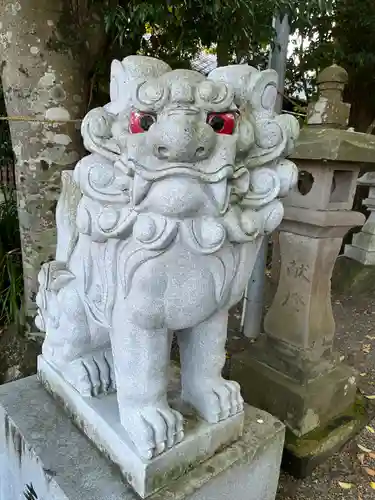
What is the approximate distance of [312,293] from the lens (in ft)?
6.15

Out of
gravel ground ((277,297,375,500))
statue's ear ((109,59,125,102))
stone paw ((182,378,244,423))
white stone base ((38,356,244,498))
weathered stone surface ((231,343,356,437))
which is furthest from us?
weathered stone surface ((231,343,356,437))

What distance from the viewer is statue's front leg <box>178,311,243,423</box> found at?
1.08 meters

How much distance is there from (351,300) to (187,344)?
3.19 m

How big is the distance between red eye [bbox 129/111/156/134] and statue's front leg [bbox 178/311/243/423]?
47 cm

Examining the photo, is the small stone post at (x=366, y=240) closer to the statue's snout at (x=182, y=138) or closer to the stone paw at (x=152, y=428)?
the stone paw at (x=152, y=428)

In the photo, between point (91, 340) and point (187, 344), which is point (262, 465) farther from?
point (91, 340)

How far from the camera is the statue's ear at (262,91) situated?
3.09ft

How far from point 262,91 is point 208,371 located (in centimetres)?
71

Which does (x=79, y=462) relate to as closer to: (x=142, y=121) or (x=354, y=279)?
(x=142, y=121)

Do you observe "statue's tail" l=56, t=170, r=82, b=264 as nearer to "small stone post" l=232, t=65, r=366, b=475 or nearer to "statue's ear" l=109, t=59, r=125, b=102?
→ "statue's ear" l=109, t=59, r=125, b=102

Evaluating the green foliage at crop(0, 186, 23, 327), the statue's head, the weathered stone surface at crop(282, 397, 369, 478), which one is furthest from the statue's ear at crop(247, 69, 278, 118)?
the green foliage at crop(0, 186, 23, 327)

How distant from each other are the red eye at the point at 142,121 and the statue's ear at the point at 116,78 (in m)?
0.11

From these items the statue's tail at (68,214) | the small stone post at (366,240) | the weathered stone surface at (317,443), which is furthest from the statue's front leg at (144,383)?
the small stone post at (366,240)

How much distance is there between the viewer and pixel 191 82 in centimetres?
85
